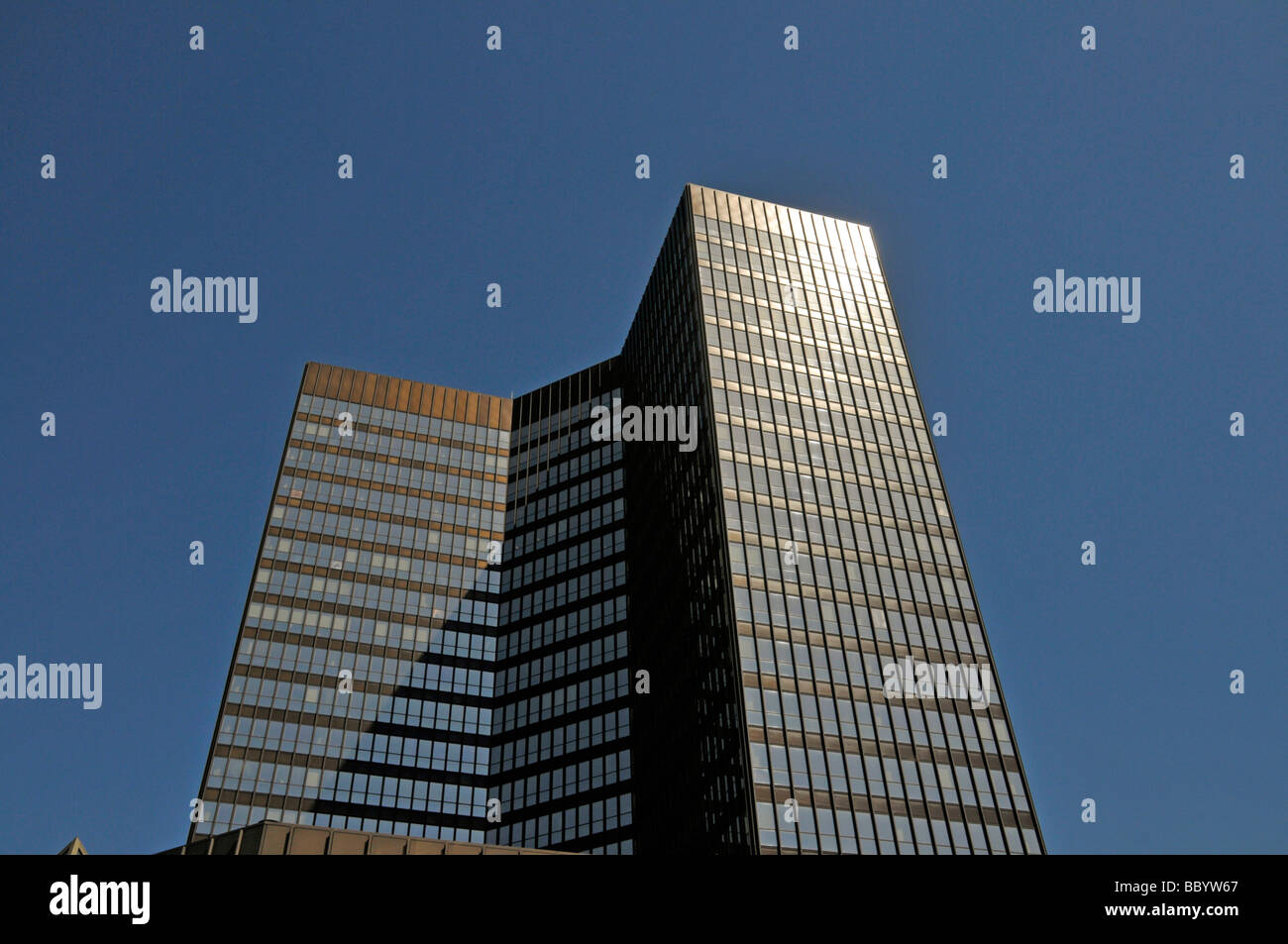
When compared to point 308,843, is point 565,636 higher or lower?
higher

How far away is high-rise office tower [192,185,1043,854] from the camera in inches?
2891

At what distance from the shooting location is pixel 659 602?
3831 inches

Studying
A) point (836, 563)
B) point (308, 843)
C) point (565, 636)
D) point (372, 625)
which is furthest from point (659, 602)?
point (308, 843)

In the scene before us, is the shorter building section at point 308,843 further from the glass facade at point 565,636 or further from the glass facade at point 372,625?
the glass facade at point 565,636

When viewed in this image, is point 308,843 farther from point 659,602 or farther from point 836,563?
point 659,602

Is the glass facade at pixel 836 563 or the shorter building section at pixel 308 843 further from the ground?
the glass facade at pixel 836 563

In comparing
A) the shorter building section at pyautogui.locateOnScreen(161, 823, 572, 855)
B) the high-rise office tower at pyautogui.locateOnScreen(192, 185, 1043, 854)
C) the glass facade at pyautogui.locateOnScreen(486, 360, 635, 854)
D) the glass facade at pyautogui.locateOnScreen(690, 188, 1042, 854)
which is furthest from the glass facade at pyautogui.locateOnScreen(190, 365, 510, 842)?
the shorter building section at pyautogui.locateOnScreen(161, 823, 572, 855)

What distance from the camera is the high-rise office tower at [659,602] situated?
7344 centimetres

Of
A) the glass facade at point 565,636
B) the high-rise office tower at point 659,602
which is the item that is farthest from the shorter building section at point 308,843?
the glass facade at point 565,636

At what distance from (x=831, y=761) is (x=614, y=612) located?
41128 millimetres

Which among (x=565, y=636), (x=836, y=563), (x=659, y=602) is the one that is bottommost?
(x=565, y=636)

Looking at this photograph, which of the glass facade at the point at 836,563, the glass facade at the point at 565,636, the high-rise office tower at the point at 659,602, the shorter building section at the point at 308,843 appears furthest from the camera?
the glass facade at the point at 565,636
